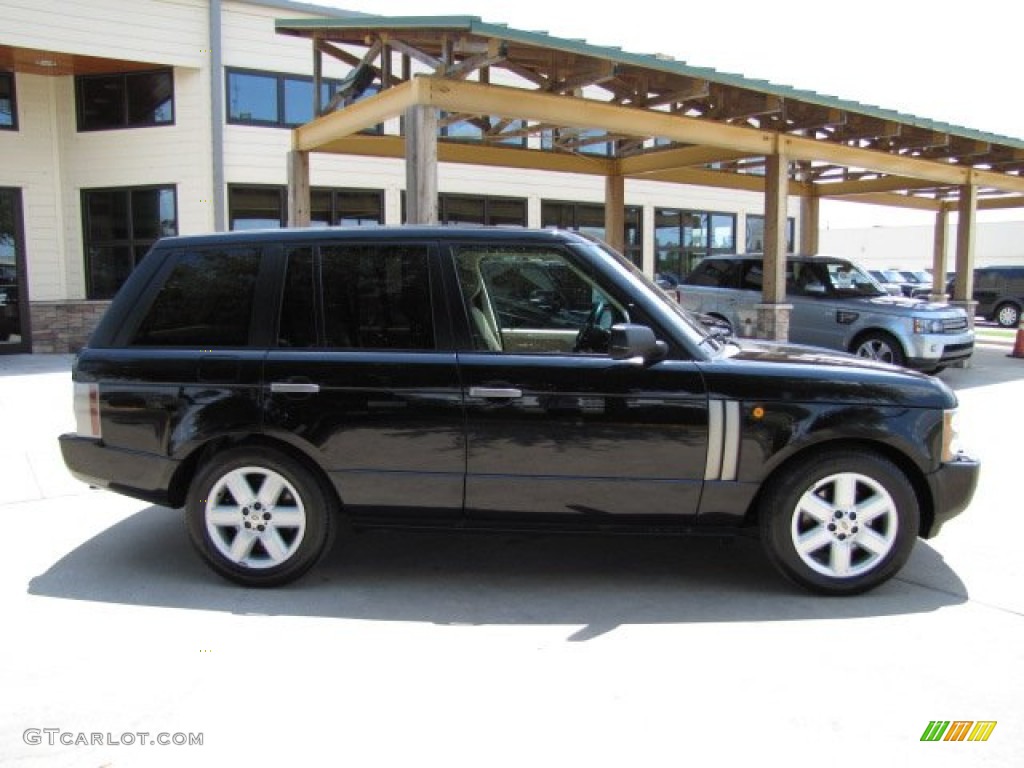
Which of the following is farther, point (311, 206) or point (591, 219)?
point (591, 219)

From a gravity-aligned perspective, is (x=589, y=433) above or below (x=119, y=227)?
below

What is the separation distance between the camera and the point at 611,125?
32.8ft

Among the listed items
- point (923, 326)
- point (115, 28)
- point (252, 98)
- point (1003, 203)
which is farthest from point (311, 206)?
point (1003, 203)

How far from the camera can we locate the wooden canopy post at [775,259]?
11953 mm

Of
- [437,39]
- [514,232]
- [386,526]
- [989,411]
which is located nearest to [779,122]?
[989,411]

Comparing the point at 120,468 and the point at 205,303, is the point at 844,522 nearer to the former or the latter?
the point at 205,303

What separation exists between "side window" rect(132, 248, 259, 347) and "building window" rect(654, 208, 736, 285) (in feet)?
54.1

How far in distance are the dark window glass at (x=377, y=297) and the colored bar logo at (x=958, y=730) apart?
2704mm

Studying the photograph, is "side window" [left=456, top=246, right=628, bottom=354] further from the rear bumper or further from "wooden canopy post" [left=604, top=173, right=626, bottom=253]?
"wooden canopy post" [left=604, top=173, right=626, bottom=253]

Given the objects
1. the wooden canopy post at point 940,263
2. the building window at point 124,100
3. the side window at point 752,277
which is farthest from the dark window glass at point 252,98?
the wooden canopy post at point 940,263

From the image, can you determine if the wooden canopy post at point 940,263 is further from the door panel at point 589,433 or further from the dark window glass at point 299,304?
the dark window glass at point 299,304

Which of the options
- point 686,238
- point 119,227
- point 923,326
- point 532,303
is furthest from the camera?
point 686,238

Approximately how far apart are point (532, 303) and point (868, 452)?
6.31 feet

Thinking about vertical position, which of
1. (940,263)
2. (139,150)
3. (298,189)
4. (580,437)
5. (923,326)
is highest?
(139,150)
